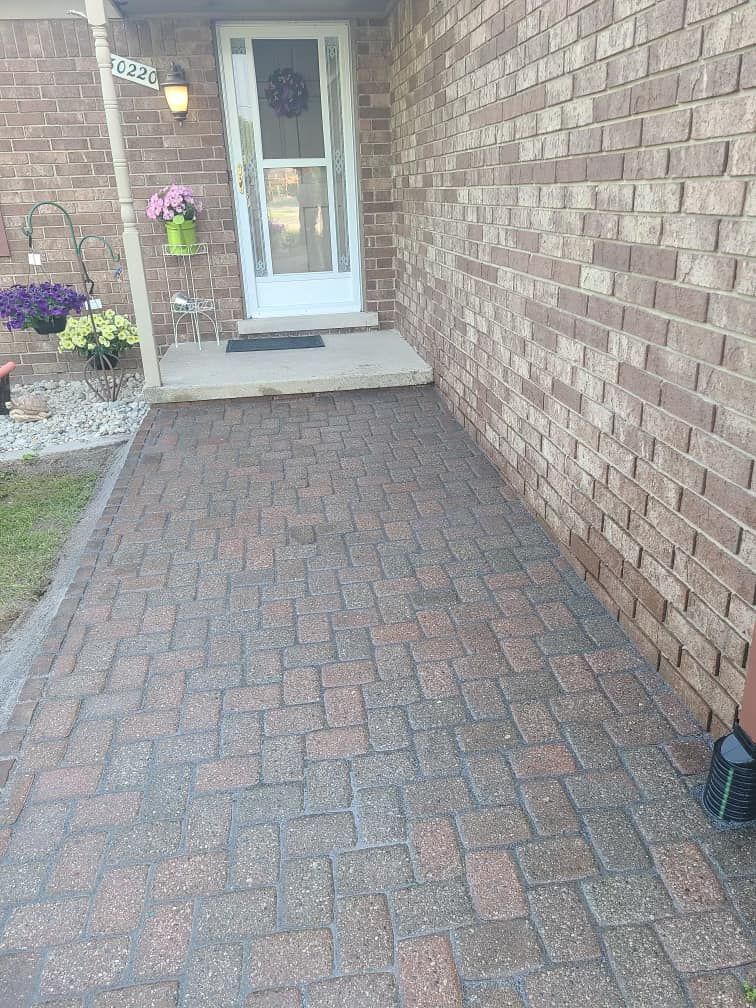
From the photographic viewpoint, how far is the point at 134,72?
5605mm

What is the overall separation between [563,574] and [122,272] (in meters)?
5.28

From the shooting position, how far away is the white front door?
6.36m

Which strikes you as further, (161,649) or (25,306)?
(25,306)

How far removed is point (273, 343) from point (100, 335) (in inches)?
58.1

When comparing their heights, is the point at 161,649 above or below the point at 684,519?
below

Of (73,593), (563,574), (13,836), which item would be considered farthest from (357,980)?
(73,593)

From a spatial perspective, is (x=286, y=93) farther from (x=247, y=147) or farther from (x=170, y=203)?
(x=170, y=203)

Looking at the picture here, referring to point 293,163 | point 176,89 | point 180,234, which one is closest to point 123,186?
point 180,234

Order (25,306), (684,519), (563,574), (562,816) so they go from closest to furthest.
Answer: (562,816), (684,519), (563,574), (25,306)

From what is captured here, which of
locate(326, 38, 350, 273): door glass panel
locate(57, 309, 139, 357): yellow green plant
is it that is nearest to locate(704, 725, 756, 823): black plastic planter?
locate(57, 309, 139, 357): yellow green plant

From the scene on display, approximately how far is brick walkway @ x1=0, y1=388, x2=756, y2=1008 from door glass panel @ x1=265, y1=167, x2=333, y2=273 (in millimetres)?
4312

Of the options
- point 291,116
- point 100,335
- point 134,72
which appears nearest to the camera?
point 134,72

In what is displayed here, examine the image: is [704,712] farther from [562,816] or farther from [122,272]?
[122,272]

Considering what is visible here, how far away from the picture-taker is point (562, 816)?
194cm
